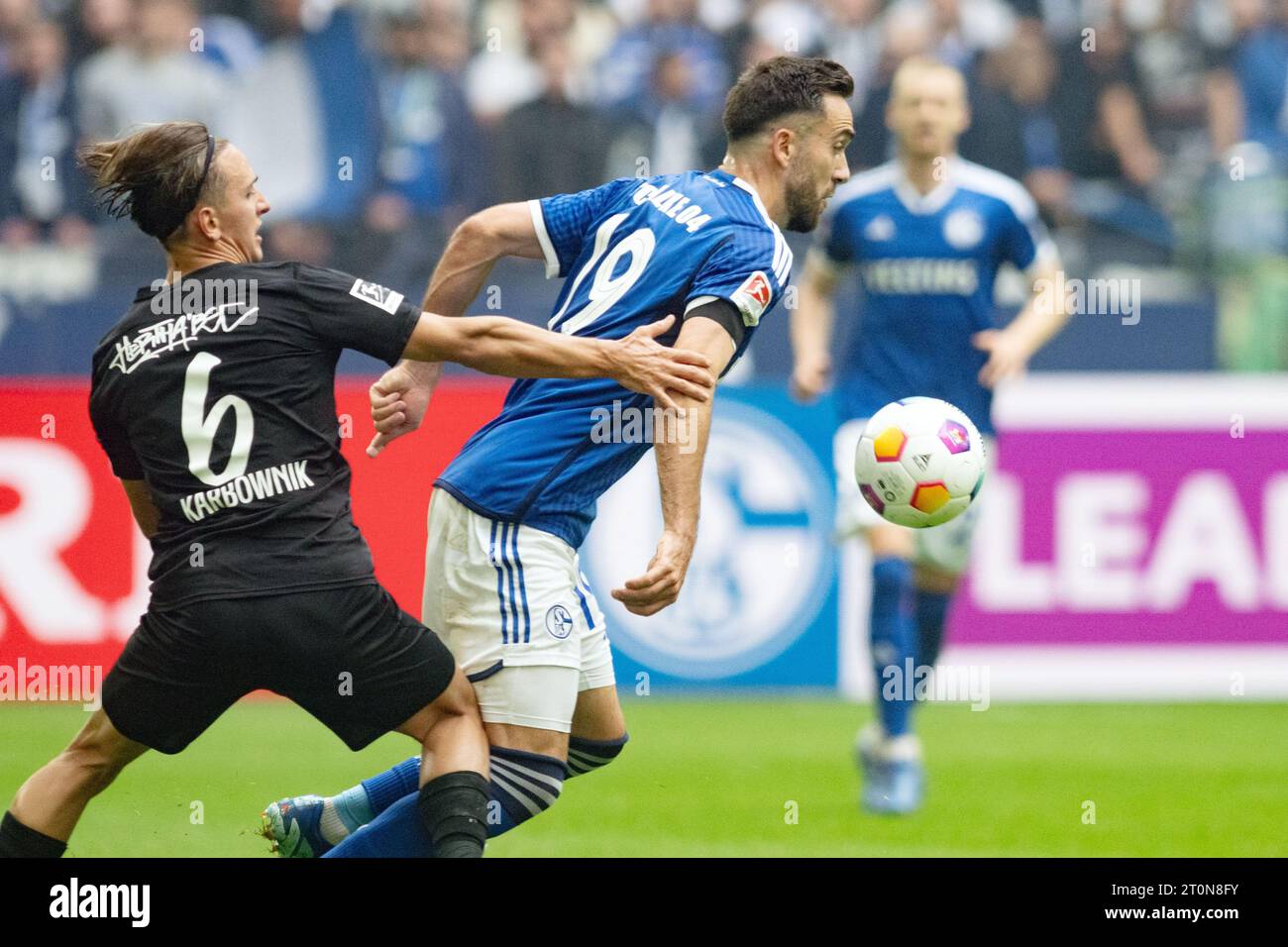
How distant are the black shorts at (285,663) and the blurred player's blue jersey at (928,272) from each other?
137 inches

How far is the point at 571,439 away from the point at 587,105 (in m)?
6.57

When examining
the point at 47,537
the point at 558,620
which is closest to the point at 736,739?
the point at 47,537

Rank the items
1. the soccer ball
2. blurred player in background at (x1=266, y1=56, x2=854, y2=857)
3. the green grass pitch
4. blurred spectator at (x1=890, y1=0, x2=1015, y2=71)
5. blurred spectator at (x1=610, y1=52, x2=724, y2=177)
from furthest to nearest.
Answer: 1. blurred spectator at (x1=890, y1=0, x2=1015, y2=71)
2. blurred spectator at (x1=610, y1=52, x2=724, y2=177)
3. the green grass pitch
4. the soccer ball
5. blurred player in background at (x1=266, y1=56, x2=854, y2=857)

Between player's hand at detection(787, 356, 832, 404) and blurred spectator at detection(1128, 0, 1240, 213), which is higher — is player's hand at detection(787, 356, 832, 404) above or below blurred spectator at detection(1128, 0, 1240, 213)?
below

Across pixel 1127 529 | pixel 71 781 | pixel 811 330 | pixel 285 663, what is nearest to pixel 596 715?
pixel 285 663

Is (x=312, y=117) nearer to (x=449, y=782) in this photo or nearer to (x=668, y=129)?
(x=668, y=129)

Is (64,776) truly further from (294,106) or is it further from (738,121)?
(294,106)

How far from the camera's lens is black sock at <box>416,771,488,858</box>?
409cm

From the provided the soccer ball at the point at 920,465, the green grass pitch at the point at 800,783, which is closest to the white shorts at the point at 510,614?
the soccer ball at the point at 920,465

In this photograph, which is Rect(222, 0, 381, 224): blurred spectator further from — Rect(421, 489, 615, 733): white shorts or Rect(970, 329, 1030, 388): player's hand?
Rect(421, 489, 615, 733): white shorts

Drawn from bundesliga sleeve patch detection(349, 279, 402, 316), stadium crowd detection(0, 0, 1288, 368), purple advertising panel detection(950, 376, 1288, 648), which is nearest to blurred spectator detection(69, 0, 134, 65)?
stadium crowd detection(0, 0, 1288, 368)

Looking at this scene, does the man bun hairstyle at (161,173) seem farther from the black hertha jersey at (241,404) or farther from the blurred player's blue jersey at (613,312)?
the blurred player's blue jersey at (613,312)

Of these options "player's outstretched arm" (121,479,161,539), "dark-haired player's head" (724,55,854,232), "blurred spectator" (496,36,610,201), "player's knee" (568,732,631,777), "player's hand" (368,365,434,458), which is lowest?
Result: "player's knee" (568,732,631,777)

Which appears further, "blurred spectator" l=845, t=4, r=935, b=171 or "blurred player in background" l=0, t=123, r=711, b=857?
"blurred spectator" l=845, t=4, r=935, b=171
